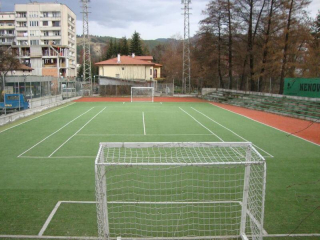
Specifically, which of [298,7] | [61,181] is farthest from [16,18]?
[61,181]

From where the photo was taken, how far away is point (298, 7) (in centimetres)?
2975

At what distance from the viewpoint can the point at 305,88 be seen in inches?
1000

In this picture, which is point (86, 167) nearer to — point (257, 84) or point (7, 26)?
point (257, 84)

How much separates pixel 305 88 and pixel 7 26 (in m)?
70.8

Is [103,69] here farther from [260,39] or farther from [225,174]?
Result: [225,174]

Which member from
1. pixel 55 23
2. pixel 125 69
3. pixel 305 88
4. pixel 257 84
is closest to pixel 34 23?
pixel 55 23

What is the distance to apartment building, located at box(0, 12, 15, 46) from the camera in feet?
240

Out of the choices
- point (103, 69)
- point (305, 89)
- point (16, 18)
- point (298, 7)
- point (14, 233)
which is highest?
point (16, 18)

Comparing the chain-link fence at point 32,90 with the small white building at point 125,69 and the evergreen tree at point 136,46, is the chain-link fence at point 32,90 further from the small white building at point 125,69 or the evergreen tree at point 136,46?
the evergreen tree at point 136,46

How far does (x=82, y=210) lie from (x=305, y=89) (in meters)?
23.2

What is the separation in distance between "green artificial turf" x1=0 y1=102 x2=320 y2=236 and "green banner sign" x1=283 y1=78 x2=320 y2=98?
6.48 m

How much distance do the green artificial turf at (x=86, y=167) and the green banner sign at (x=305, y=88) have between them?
6483 millimetres

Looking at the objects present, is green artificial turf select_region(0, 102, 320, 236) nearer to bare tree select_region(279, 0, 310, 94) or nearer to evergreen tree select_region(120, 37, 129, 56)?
bare tree select_region(279, 0, 310, 94)

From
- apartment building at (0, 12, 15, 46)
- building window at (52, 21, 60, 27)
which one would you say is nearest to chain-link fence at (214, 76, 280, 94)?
building window at (52, 21, 60, 27)
